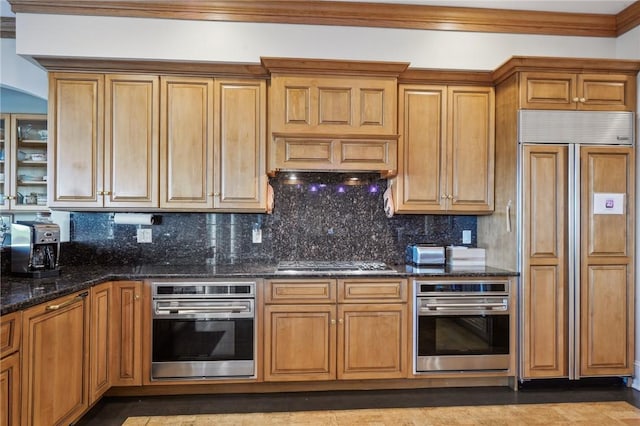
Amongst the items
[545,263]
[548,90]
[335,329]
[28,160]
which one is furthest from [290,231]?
[28,160]

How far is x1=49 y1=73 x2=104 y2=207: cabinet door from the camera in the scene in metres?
2.99

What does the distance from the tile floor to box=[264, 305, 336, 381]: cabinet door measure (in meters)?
0.17

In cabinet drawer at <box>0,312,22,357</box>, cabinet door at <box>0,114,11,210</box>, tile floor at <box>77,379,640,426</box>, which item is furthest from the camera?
cabinet door at <box>0,114,11,210</box>

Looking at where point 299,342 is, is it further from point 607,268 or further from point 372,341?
point 607,268

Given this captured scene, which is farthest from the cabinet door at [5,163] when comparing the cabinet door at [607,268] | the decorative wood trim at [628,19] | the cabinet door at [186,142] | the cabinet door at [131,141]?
the decorative wood trim at [628,19]

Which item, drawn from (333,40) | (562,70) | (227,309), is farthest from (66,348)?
(562,70)

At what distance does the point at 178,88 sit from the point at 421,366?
279cm

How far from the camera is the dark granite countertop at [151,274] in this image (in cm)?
216

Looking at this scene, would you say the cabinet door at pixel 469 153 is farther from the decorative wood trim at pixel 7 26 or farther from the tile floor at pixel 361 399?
the decorative wood trim at pixel 7 26

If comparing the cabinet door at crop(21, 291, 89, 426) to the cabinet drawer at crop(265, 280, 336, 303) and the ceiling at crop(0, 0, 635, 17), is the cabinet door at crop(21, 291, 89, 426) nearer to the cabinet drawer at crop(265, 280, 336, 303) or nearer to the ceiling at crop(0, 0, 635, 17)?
the cabinet drawer at crop(265, 280, 336, 303)

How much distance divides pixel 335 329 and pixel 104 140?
7.33ft

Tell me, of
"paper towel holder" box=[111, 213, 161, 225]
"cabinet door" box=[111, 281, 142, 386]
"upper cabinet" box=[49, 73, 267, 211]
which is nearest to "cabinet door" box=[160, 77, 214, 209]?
"upper cabinet" box=[49, 73, 267, 211]

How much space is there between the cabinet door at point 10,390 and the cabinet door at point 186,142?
1.48 meters

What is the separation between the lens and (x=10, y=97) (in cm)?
389
